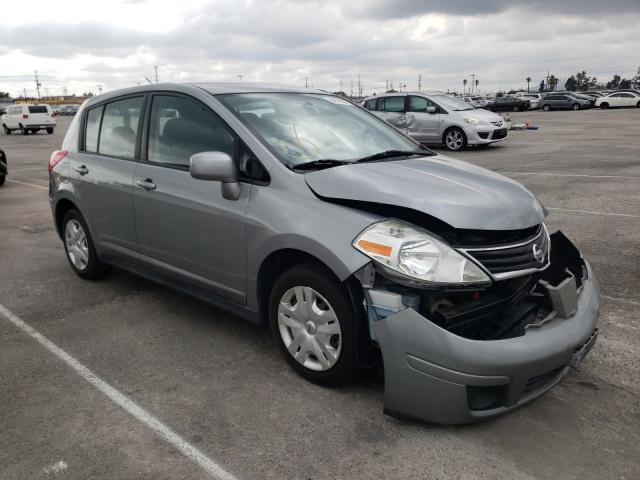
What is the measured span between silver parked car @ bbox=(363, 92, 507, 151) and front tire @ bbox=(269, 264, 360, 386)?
43.1 feet

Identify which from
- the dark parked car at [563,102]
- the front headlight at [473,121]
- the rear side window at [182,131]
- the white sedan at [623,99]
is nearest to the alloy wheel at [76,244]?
the rear side window at [182,131]

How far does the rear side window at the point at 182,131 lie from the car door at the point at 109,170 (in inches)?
8.9

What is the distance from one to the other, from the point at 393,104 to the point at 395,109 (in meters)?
0.16

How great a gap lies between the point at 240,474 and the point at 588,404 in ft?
6.15

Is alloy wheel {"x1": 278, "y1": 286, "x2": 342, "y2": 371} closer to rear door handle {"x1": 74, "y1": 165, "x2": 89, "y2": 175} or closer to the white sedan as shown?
rear door handle {"x1": 74, "y1": 165, "x2": 89, "y2": 175}

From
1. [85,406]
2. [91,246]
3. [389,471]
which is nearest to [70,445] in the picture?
[85,406]

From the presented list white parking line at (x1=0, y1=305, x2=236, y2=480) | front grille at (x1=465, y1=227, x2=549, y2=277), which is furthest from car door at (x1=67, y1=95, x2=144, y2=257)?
front grille at (x1=465, y1=227, x2=549, y2=277)

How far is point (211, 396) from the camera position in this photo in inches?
124

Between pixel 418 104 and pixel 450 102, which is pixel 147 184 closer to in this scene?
pixel 418 104

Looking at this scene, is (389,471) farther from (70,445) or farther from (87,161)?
(87,161)

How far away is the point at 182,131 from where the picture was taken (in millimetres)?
3891

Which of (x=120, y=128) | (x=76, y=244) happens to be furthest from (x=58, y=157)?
(x=120, y=128)

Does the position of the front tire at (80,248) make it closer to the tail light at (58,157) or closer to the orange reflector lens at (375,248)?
the tail light at (58,157)

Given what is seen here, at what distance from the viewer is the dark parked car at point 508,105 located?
4644cm
